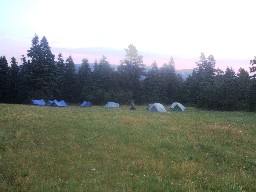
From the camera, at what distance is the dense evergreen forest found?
69625 millimetres

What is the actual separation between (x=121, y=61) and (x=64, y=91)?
19999mm

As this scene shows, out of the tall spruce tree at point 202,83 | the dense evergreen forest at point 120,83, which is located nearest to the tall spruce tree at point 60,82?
the dense evergreen forest at point 120,83

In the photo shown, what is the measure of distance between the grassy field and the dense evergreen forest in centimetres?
4740

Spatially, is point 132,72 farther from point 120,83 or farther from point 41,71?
point 41,71

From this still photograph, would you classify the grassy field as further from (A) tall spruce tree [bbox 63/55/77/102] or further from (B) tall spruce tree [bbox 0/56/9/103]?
(A) tall spruce tree [bbox 63/55/77/102]

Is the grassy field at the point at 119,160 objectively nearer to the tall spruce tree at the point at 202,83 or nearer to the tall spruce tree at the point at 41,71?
the tall spruce tree at the point at 202,83

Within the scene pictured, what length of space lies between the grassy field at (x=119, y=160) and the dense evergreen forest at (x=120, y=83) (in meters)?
47.4

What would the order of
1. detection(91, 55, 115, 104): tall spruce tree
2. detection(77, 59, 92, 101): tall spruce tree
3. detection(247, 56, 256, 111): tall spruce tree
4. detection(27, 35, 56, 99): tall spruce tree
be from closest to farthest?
detection(247, 56, 256, 111): tall spruce tree → detection(27, 35, 56, 99): tall spruce tree → detection(91, 55, 115, 104): tall spruce tree → detection(77, 59, 92, 101): tall spruce tree

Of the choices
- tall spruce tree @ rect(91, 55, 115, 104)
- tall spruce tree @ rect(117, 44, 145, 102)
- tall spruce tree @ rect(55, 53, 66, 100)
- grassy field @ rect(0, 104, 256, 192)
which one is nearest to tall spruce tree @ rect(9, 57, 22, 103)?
tall spruce tree @ rect(55, 53, 66, 100)

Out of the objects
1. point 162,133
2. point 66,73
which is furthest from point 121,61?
point 162,133

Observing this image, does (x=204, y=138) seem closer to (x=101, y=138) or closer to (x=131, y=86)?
(x=101, y=138)

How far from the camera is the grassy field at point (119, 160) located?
432 inches

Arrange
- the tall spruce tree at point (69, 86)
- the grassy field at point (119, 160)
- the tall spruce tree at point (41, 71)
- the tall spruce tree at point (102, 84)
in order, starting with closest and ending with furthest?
the grassy field at point (119, 160), the tall spruce tree at point (41, 71), the tall spruce tree at point (102, 84), the tall spruce tree at point (69, 86)

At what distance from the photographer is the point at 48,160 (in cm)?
1416
